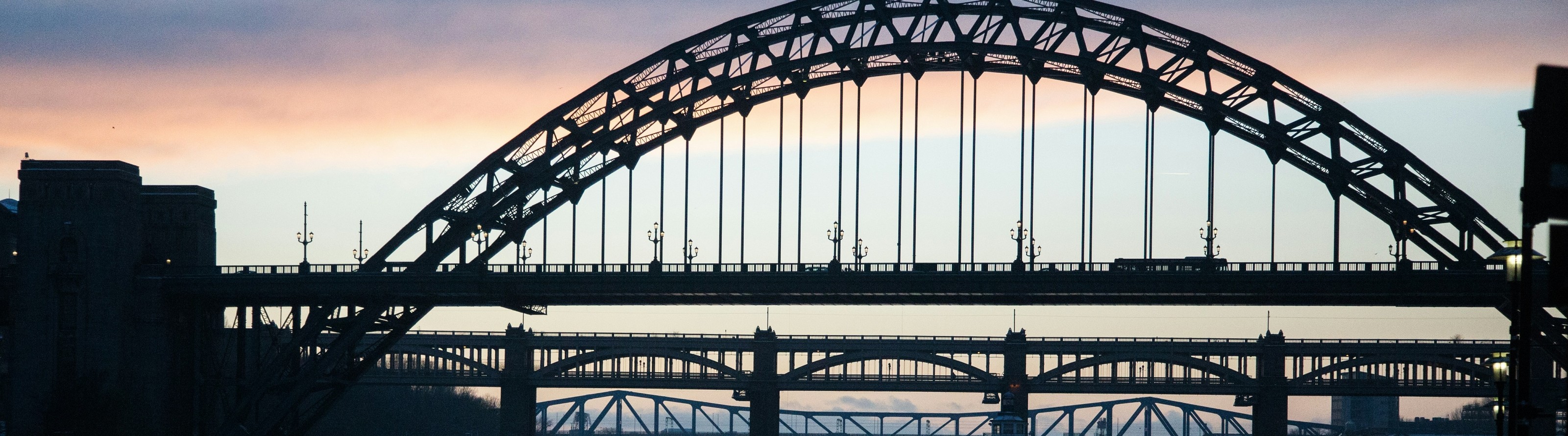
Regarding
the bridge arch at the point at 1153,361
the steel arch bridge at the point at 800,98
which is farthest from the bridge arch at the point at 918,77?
the bridge arch at the point at 1153,361

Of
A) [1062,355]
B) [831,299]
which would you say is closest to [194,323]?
[831,299]

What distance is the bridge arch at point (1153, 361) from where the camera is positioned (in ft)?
385

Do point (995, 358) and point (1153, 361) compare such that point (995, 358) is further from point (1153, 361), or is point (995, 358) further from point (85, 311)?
point (85, 311)

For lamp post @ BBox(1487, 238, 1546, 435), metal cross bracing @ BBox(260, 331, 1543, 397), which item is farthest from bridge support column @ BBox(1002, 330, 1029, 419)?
lamp post @ BBox(1487, 238, 1546, 435)

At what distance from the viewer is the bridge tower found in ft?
249

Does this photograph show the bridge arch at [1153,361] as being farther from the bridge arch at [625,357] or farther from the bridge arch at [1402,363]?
the bridge arch at [625,357]

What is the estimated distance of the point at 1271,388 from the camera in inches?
4547

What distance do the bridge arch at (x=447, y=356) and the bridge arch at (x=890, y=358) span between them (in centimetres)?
2166

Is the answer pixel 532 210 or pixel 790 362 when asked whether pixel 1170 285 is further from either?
pixel 790 362

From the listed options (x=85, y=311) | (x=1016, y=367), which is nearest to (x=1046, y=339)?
(x=1016, y=367)

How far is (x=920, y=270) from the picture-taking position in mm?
74375

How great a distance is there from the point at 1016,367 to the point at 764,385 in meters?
17.7

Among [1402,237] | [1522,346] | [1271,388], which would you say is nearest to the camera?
[1522,346]

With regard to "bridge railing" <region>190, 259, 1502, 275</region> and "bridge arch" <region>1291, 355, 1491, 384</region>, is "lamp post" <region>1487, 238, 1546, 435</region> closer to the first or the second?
"bridge railing" <region>190, 259, 1502, 275</region>
